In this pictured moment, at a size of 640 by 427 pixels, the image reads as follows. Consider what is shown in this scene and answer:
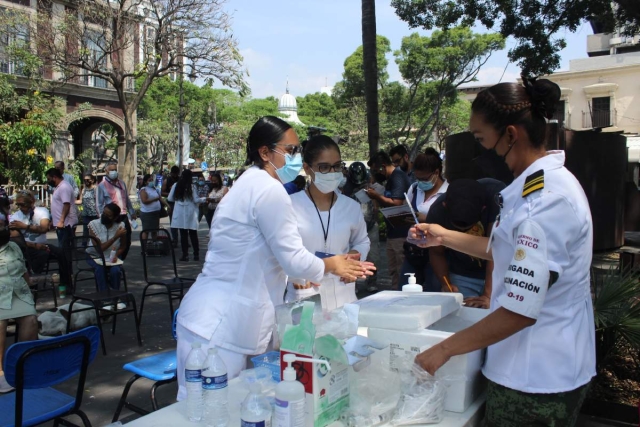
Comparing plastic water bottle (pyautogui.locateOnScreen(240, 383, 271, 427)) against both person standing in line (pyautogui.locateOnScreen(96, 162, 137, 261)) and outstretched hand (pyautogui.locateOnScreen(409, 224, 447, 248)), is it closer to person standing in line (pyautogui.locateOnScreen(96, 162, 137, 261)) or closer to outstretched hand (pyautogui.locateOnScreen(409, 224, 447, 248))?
outstretched hand (pyautogui.locateOnScreen(409, 224, 447, 248))

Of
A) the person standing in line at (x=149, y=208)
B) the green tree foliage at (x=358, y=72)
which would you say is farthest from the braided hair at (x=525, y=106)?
the green tree foliage at (x=358, y=72)

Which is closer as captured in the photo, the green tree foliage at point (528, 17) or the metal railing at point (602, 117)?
the green tree foliage at point (528, 17)

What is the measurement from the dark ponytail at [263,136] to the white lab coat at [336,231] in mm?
742

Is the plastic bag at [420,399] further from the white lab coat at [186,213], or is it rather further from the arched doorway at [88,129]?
the arched doorway at [88,129]

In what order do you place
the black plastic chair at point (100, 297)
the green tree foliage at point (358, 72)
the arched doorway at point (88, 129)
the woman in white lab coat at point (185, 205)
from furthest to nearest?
the green tree foliage at point (358, 72) → the arched doorway at point (88, 129) → the woman in white lab coat at point (185, 205) → the black plastic chair at point (100, 297)

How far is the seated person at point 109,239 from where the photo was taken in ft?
21.0

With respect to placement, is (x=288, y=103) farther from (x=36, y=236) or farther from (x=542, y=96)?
(x=542, y=96)

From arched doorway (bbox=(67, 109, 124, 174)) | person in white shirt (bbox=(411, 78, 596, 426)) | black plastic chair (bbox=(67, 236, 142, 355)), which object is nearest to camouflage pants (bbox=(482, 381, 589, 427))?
person in white shirt (bbox=(411, 78, 596, 426))

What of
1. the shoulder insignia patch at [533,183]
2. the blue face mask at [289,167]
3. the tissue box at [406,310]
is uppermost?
the blue face mask at [289,167]

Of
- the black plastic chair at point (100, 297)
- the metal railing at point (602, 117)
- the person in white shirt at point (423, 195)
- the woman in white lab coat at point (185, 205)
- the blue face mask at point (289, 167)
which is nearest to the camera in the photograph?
the blue face mask at point (289, 167)

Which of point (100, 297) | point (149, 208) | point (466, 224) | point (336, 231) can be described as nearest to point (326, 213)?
point (336, 231)

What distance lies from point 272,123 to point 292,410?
1363 mm

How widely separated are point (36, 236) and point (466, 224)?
6621 mm

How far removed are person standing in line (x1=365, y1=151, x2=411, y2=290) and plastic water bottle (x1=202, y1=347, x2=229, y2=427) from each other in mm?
3648
